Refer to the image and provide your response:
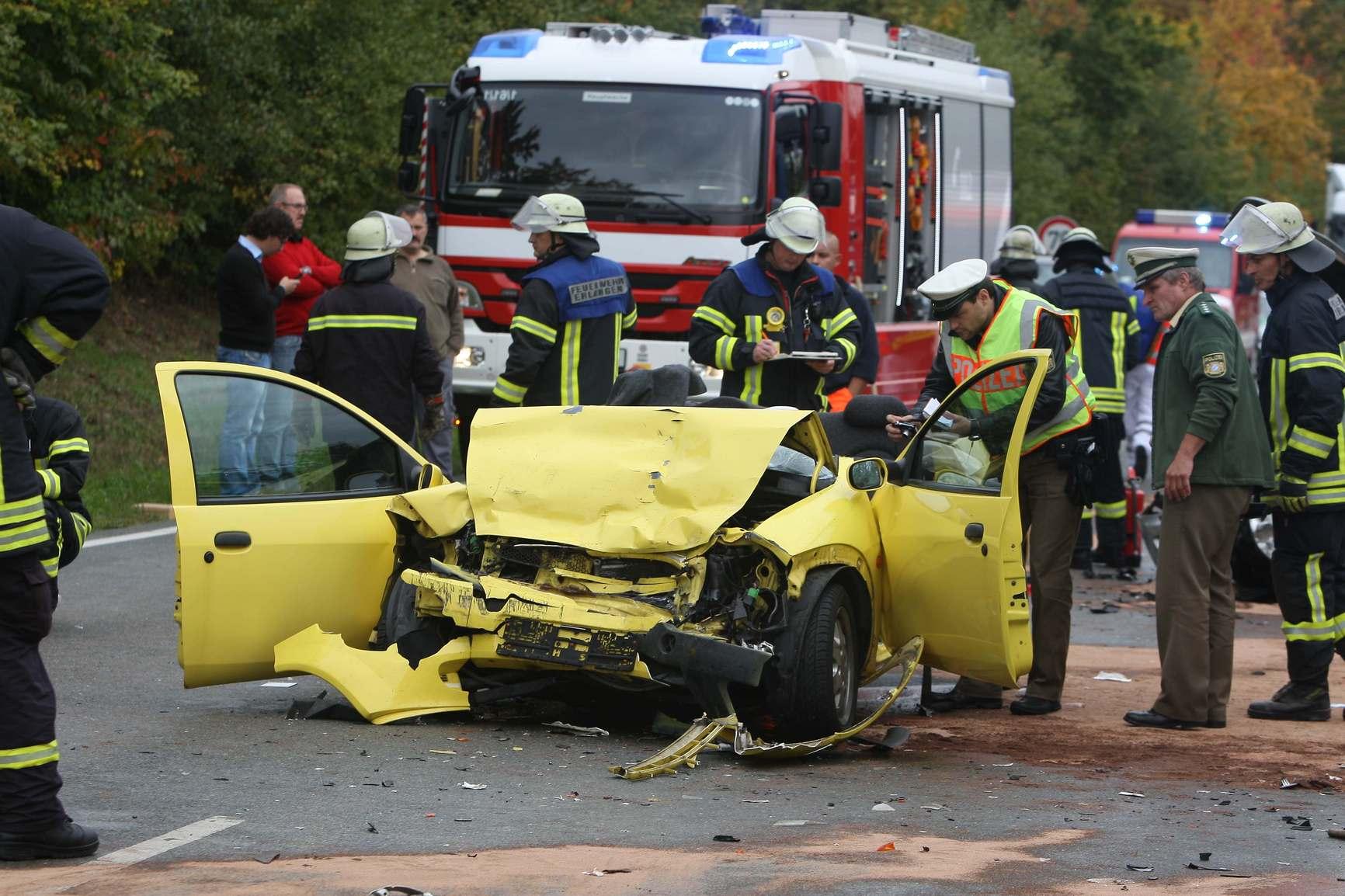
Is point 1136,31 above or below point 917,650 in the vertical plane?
above

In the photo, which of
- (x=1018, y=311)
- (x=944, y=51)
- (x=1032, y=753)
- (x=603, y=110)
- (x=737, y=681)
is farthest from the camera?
(x=944, y=51)

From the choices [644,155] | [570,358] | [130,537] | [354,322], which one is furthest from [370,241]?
[644,155]

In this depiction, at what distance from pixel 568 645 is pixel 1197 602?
2.82 metres

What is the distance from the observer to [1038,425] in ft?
26.5

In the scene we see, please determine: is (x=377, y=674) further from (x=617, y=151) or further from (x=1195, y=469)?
(x=617, y=151)

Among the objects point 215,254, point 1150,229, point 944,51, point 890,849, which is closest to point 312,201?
point 215,254

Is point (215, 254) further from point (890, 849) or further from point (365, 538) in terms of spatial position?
point (890, 849)

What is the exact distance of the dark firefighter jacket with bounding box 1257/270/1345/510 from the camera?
813 cm

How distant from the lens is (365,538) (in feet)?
24.2

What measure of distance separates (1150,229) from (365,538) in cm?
2859

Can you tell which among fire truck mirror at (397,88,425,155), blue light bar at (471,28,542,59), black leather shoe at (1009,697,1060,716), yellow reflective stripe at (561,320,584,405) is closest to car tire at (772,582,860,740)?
black leather shoe at (1009,697,1060,716)

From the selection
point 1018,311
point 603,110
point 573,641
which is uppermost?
point 603,110

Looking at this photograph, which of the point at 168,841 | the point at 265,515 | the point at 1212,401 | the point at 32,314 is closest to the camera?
the point at 32,314

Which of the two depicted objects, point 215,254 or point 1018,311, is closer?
point 1018,311
